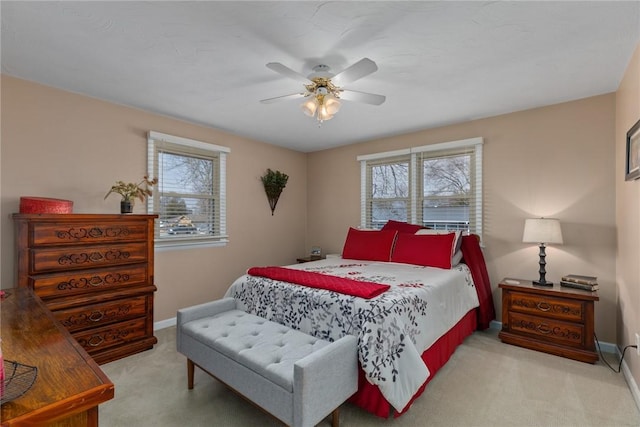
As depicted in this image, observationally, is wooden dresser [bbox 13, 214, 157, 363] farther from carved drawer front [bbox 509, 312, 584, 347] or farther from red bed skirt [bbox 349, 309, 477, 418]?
carved drawer front [bbox 509, 312, 584, 347]

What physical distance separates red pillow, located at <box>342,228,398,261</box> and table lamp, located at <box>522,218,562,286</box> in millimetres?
1316

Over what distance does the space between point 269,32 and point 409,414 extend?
2560mm

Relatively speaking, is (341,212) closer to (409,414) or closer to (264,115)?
(264,115)

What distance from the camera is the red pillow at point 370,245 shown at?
3537mm

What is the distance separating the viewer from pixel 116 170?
3102 millimetres

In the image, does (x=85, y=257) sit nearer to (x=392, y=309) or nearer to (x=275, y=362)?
(x=275, y=362)

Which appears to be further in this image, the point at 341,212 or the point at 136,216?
the point at 341,212

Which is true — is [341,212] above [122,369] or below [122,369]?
above

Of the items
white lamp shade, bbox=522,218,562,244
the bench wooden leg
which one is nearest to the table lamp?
white lamp shade, bbox=522,218,562,244

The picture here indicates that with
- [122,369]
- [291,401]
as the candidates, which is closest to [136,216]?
[122,369]

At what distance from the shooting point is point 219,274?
4.03 meters

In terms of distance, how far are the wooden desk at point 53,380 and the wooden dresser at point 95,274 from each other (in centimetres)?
136

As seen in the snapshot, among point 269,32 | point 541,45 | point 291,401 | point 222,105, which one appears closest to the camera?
point 291,401

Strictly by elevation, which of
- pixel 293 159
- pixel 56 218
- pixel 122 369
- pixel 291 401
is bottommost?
pixel 122 369
